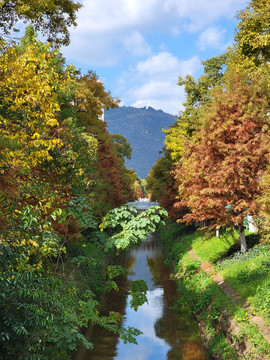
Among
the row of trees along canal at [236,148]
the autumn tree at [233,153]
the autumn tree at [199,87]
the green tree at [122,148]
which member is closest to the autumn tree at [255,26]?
the row of trees along canal at [236,148]

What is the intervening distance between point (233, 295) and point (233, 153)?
23.0 feet

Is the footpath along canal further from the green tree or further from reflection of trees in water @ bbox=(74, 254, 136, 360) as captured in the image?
the green tree

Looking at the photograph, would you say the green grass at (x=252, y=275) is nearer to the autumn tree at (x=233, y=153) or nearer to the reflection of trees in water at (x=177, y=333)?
the autumn tree at (x=233, y=153)

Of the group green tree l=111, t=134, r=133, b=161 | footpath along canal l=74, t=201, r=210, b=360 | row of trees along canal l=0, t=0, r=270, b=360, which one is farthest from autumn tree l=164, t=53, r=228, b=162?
green tree l=111, t=134, r=133, b=161

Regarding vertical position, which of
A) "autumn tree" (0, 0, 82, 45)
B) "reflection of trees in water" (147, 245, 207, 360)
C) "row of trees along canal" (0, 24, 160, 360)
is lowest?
"reflection of trees in water" (147, 245, 207, 360)

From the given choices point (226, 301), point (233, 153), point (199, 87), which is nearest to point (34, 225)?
point (226, 301)

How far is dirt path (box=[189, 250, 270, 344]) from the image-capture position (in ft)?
38.6

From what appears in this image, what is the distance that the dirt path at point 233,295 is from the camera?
11.8m

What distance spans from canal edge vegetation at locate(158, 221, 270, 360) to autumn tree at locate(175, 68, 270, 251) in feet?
7.77

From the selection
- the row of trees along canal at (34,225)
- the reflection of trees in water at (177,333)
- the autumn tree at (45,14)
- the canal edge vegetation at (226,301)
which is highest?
the autumn tree at (45,14)

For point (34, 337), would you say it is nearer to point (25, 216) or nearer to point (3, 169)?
point (25, 216)

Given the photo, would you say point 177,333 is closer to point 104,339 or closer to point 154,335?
point 154,335

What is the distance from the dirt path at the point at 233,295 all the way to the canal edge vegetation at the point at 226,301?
0.12 m

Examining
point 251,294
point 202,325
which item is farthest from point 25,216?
point 202,325
